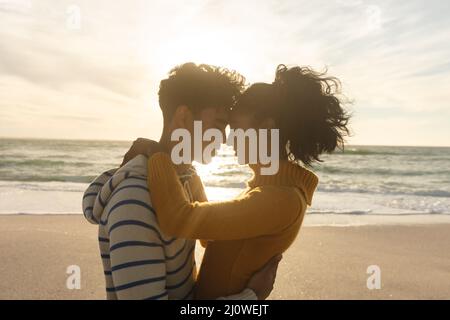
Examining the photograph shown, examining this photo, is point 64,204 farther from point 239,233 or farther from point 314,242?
point 239,233

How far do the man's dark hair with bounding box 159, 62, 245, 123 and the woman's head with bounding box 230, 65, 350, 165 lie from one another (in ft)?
0.38

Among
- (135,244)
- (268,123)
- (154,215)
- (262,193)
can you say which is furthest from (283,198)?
(135,244)

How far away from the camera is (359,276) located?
5785 mm

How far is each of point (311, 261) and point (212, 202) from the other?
4608 mm

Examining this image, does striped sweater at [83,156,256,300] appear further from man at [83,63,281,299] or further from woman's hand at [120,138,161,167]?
woman's hand at [120,138,161,167]

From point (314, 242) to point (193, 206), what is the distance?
5.84 metres

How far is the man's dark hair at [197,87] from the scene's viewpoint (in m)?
2.13

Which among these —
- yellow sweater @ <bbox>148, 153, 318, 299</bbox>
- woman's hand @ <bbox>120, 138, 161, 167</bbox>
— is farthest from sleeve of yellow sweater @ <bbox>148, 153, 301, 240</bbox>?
woman's hand @ <bbox>120, 138, 161, 167</bbox>

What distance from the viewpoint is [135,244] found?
170cm

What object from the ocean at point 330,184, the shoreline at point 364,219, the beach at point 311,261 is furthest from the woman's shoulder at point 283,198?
the shoreline at point 364,219

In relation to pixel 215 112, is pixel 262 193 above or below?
below

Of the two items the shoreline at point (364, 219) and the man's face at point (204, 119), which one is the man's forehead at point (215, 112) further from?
the shoreline at point (364, 219)

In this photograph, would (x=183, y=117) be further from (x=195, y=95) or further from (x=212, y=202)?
(x=212, y=202)

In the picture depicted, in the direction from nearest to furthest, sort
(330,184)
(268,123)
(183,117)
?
(183,117) → (268,123) → (330,184)
